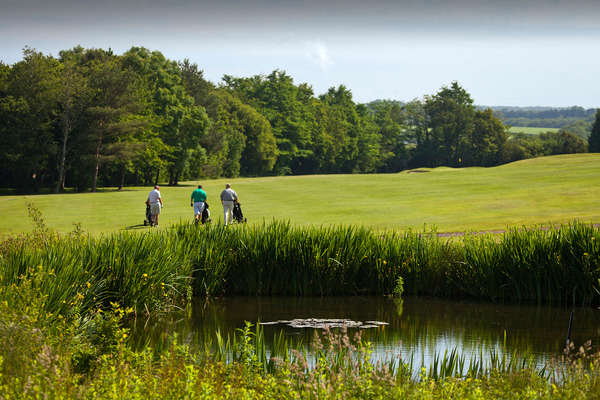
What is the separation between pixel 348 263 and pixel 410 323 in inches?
104

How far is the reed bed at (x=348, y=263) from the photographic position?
13.5 meters

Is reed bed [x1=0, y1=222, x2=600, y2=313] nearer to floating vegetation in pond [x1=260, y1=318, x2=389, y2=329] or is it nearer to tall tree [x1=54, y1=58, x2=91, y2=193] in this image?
floating vegetation in pond [x1=260, y1=318, x2=389, y2=329]

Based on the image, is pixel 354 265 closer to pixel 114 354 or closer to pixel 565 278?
pixel 565 278

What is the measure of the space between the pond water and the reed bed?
0.38 meters

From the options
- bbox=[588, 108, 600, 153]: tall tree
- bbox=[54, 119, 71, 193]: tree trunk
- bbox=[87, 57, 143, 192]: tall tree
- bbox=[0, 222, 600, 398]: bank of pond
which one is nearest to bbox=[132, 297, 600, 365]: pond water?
bbox=[0, 222, 600, 398]: bank of pond

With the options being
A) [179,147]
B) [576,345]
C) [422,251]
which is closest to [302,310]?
[422,251]

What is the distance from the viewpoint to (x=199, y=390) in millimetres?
6273

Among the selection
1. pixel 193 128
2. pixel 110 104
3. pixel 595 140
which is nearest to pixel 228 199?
pixel 110 104

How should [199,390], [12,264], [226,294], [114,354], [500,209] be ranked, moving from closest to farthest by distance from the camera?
1. [199,390]
2. [114,354]
3. [12,264]
4. [226,294]
5. [500,209]

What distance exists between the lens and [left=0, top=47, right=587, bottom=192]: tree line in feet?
238

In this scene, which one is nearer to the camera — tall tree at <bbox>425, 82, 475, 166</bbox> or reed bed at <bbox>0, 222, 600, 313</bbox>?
reed bed at <bbox>0, 222, 600, 313</bbox>

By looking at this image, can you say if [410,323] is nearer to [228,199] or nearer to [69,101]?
[228,199]

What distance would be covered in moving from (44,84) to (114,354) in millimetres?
69698

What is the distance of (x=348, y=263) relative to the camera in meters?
14.8
